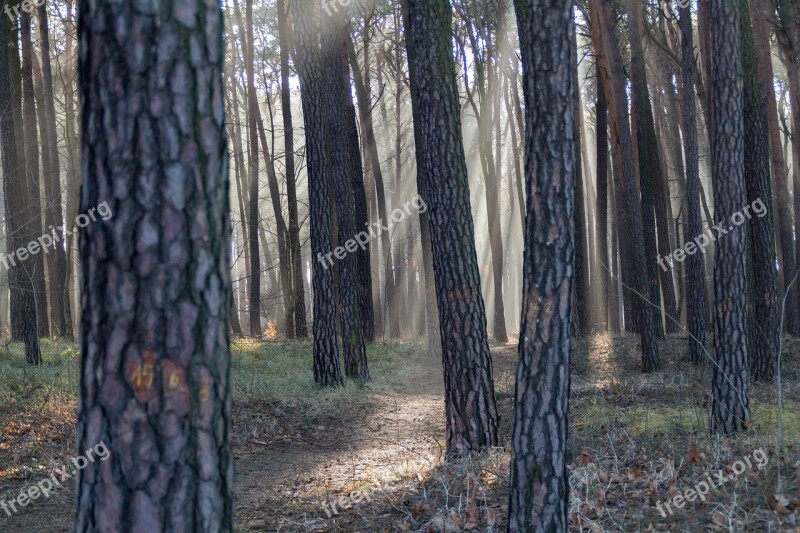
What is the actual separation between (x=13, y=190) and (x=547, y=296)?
1101 centimetres

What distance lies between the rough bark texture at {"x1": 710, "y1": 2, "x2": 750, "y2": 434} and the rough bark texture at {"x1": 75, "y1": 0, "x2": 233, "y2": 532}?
518cm

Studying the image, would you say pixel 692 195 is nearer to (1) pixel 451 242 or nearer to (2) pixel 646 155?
(2) pixel 646 155

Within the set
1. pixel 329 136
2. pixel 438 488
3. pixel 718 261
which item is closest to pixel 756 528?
pixel 438 488

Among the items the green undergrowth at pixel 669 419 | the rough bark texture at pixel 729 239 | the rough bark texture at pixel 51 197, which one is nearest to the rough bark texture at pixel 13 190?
the rough bark texture at pixel 51 197

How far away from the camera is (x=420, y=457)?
7230 mm

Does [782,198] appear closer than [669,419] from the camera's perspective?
No

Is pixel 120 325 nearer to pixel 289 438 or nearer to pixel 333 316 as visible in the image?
pixel 289 438

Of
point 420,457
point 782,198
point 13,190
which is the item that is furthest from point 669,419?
point 782,198

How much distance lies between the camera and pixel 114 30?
237 centimetres

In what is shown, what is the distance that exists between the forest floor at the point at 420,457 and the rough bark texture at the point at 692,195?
0.95 m

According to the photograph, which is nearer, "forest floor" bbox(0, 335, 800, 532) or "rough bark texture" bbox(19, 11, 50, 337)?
"forest floor" bbox(0, 335, 800, 532)

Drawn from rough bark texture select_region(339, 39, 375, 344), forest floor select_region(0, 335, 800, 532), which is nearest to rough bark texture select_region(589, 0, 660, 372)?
forest floor select_region(0, 335, 800, 532)

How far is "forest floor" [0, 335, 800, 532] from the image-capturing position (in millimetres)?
4852

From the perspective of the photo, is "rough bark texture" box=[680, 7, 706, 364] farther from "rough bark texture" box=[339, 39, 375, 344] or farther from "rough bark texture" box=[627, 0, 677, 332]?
"rough bark texture" box=[339, 39, 375, 344]
